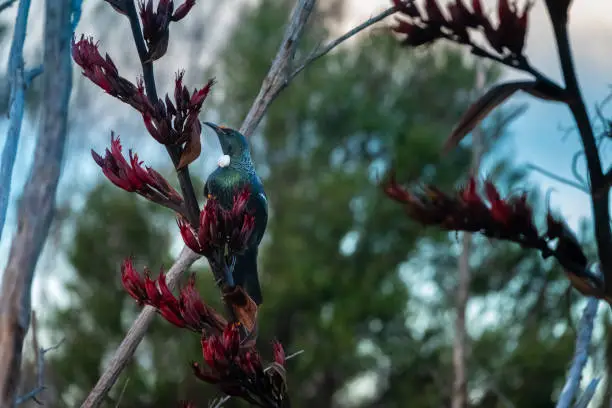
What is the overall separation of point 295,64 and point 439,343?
43.7ft

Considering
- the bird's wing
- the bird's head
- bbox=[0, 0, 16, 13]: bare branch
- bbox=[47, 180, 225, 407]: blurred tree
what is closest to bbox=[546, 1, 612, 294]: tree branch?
the bird's wing

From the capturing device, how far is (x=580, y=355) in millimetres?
2598

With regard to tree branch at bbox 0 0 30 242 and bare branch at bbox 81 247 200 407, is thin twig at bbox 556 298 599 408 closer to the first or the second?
bare branch at bbox 81 247 200 407

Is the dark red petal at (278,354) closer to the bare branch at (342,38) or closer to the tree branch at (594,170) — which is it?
the tree branch at (594,170)

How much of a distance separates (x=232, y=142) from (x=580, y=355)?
3.83ft

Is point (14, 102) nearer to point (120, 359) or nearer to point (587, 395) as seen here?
point (120, 359)

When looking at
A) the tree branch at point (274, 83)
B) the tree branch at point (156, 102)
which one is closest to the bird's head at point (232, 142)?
the tree branch at point (274, 83)

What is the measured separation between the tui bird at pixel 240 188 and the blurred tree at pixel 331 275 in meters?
10.7

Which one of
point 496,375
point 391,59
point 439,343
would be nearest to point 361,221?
point 439,343

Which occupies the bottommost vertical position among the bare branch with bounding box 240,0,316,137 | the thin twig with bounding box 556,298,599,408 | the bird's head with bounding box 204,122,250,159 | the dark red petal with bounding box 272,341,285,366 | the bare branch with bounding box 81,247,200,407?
the thin twig with bounding box 556,298,599,408

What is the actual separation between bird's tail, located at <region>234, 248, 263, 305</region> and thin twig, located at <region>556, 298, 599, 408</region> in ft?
3.01

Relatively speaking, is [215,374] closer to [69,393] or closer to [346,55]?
[69,393]

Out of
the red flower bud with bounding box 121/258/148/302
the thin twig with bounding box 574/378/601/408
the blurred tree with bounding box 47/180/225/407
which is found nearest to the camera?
the red flower bud with bounding box 121/258/148/302

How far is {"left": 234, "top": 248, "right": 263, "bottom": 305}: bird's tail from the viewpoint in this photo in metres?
1.86
